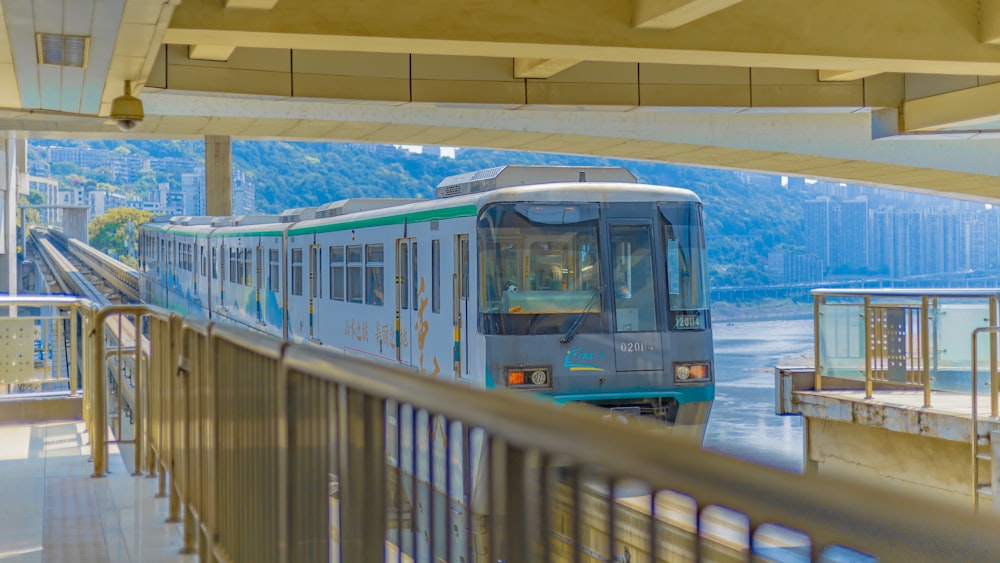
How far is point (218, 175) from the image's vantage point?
33.4 metres

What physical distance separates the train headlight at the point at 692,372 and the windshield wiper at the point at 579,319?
121 cm

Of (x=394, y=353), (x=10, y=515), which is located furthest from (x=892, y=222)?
(x=10, y=515)

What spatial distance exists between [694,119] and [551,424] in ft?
74.9

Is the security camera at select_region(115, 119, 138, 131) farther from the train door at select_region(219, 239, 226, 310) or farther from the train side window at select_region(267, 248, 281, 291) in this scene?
the train door at select_region(219, 239, 226, 310)

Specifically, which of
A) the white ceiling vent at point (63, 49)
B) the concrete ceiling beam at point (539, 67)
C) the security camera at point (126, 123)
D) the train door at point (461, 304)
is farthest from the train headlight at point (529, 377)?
the security camera at point (126, 123)

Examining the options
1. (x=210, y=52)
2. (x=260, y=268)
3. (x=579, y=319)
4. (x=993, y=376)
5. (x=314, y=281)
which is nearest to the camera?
(x=579, y=319)

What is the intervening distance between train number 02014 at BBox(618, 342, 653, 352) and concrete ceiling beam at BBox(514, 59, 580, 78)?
4213mm

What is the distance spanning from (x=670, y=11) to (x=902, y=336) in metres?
5.55

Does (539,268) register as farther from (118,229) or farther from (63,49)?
(118,229)

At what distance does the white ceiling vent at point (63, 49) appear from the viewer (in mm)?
9873

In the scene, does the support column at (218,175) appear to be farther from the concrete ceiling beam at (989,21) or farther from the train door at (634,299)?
the concrete ceiling beam at (989,21)

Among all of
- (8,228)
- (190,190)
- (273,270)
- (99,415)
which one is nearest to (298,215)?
(273,270)

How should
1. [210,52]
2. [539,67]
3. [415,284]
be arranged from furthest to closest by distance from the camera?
[539,67], [210,52], [415,284]

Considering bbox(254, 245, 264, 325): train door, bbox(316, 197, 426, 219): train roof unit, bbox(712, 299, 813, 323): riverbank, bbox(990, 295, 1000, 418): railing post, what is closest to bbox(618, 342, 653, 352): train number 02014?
bbox(990, 295, 1000, 418): railing post
